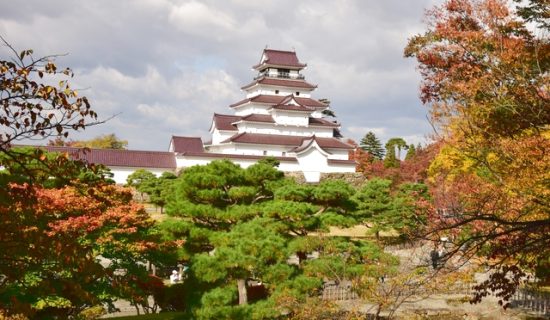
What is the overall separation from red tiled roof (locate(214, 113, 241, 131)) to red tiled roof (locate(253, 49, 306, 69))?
665 cm

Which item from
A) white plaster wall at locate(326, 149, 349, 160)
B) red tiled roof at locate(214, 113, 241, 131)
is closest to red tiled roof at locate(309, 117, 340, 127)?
white plaster wall at locate(326, 149, 349, 160)

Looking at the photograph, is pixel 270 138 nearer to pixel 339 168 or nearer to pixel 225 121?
pixel 225 121

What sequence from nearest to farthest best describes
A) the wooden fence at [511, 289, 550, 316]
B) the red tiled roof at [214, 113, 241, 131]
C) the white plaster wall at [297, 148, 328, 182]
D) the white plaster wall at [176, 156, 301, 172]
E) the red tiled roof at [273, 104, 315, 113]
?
1. the wooden fence at [511, 289, 550, 316]
2. the white plaster wall at [176, 156, 301, 172]
3. the white plaster wall at [297, 148, 328, 182]
4. the red tiled roof at [273, 104, 315, 113]
5. the red tiled roof at [214, 113, 241, 131]

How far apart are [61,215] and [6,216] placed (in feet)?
27.4

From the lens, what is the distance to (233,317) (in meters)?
11.3

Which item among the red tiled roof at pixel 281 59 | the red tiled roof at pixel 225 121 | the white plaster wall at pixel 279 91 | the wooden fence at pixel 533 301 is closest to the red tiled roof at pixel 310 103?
the white plaster wall at pixel 279 91

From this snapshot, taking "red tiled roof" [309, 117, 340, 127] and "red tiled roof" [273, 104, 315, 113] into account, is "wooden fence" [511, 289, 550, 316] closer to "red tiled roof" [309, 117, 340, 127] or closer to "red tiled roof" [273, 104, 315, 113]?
"red tiled roof" [273, 104, 315, 113]

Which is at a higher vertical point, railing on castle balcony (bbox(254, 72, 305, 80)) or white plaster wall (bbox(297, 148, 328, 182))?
railing on castle balcony (bbox(254, 72, 305, 80))

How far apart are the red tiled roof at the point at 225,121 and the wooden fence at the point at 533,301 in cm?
2830

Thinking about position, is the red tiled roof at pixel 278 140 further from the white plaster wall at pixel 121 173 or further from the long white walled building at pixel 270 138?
the white plaster wall at pixel 121 173

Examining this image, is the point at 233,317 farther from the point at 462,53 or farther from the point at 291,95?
the point at 291,95

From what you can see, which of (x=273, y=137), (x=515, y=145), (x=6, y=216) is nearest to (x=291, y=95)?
(x=273, y=137)

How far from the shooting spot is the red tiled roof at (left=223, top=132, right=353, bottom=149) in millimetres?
37441

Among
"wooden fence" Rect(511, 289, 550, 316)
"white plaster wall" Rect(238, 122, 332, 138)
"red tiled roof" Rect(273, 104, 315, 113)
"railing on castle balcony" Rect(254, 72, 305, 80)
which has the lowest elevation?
"wooden fence" Rect(511, 289, 550, 316)
